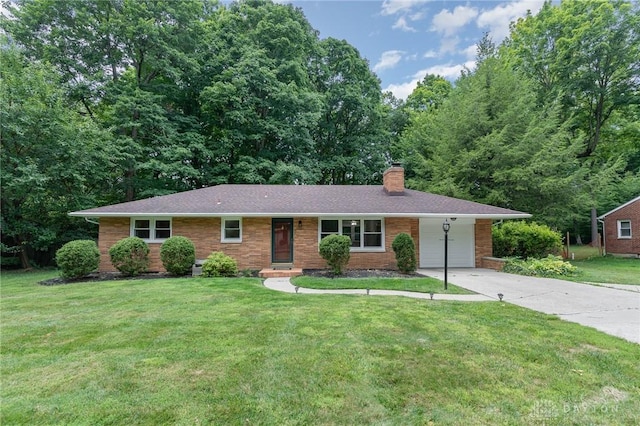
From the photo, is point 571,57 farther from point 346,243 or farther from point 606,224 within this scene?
point 346,243

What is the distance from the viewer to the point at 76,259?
9.72 m

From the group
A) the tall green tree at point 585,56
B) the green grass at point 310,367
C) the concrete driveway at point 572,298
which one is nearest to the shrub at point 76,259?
the green grass at point 310,367

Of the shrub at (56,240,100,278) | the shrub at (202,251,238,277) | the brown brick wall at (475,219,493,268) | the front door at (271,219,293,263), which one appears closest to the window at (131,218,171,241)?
the shrub at (56,240,100,278)

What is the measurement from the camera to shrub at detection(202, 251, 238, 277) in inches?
409

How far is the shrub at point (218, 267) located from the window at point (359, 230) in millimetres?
3766

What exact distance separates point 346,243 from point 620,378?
7361mm

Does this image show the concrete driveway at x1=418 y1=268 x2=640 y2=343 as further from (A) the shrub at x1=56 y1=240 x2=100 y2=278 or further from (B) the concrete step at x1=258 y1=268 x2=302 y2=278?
(A) the shrub at x1=56 y1=240 x2=100 y2=278

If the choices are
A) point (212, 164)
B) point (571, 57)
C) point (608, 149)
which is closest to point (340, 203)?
point (212, 164)

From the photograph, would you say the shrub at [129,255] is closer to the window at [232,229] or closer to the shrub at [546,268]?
the window at [232,229]

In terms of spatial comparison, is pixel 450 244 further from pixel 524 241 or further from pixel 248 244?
pixel 248 244

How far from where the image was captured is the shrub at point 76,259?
9.67m

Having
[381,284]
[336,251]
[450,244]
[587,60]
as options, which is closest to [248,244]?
[336,251]

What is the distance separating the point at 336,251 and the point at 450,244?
571cm

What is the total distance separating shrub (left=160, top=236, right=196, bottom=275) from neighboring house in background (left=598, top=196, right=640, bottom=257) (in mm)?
24599
